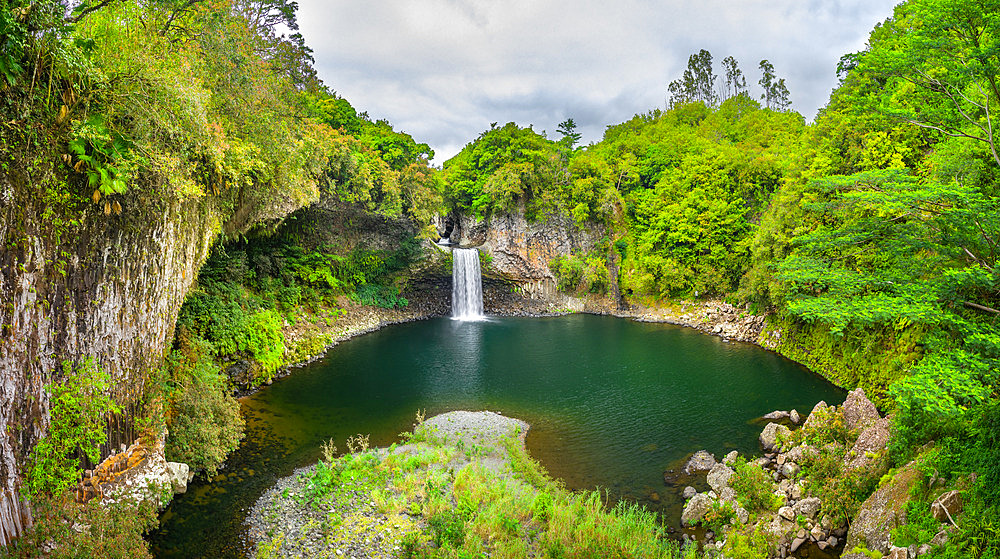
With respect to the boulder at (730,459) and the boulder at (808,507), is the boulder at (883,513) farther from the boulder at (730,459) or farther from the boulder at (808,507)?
the boulder at (730,459)

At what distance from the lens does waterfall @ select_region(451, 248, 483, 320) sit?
32531 millimetres

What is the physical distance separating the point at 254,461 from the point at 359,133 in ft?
74.2

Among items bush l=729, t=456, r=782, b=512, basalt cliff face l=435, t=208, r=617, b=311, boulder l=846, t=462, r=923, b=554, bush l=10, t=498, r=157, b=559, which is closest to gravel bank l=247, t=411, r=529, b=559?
bush l=10, t=498, r=157, b=559

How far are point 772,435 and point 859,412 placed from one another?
2034 mm

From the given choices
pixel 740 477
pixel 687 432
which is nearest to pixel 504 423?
pixel 687 432

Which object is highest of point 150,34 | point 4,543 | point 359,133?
point 359,133

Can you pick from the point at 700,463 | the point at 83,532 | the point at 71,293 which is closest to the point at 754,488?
the point at 700,463

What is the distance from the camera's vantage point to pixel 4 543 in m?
5.12

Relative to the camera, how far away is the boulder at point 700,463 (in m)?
10.6

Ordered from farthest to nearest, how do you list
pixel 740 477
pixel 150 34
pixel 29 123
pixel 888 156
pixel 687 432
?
1. pixel 888 156
2. pixel 687 432
3. pixel 740 477
4. pixel 150 34
5. pixel 29 123

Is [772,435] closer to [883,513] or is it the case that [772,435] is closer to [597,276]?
[883,513]

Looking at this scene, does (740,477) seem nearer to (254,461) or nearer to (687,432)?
(687,432)

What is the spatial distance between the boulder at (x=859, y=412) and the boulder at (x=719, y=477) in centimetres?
335

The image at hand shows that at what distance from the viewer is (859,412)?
1074 centimetres
